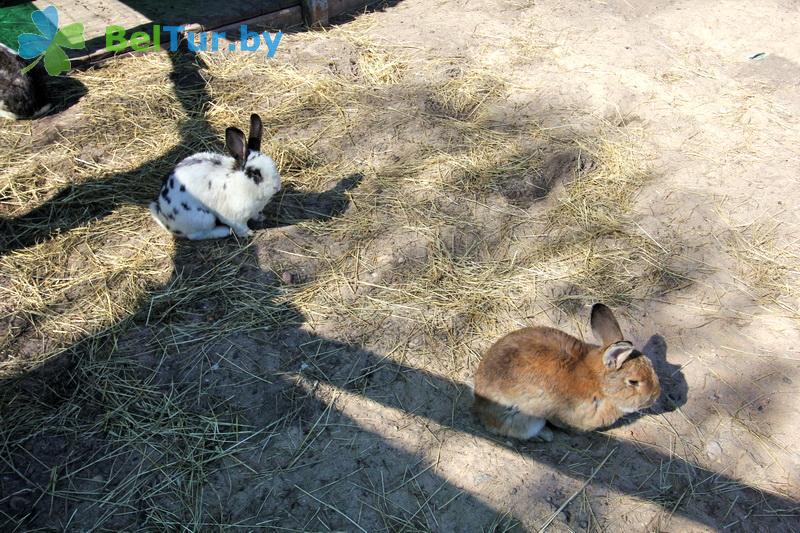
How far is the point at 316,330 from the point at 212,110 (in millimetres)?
2888

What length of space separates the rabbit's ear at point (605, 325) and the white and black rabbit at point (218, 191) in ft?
7.74

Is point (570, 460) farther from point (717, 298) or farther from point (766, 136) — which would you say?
point (766, 136)

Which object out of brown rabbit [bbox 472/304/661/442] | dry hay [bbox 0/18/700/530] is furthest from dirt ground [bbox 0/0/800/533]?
brown rabbit [bbox 472/304/661/442]

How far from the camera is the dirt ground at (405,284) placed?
3.10 m

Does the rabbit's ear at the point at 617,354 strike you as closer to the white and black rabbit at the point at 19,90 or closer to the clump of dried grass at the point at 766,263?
the clump of dried grass at the point at 766,263

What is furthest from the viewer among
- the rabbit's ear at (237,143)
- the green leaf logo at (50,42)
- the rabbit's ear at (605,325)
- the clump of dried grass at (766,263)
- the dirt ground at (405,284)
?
the green leaf logo at (50,42)

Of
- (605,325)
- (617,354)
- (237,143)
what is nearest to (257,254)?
(237,143)

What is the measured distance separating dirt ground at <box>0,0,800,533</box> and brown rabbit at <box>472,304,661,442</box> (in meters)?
0.18

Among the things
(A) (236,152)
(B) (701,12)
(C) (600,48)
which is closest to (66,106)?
(A) (236,152)

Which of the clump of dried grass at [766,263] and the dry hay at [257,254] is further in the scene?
the clump of dried grass at [766,263]

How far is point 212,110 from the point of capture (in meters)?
5.68

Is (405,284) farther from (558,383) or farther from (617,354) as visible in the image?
(617,354)

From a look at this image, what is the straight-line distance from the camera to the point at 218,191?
4.20 metres

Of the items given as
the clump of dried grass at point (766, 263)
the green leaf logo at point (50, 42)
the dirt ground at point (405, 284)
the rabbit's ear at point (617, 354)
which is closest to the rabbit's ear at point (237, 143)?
the dirt ground at point (405, 284)
